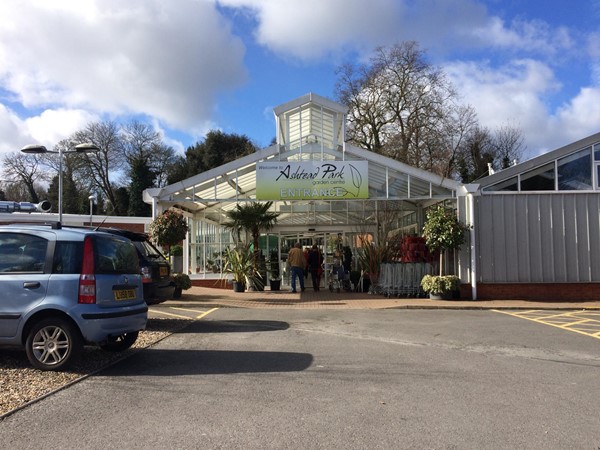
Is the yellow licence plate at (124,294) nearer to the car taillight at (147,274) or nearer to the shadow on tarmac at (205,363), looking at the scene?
the shadow on tarmac at (205,363)

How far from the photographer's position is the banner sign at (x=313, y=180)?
50.7 ft

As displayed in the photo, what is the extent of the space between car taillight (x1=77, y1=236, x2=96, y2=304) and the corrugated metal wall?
11.9 m

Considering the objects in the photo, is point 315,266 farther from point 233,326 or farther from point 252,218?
point 233,326

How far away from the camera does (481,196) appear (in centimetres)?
1527

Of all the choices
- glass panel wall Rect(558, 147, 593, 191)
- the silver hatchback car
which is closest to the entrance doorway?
glass panel wall Rect(558, 147, 593, 191)

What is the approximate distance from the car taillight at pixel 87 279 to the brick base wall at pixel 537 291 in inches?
462

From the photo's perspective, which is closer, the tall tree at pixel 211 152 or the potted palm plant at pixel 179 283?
the potted palm plant at pixel 179 283

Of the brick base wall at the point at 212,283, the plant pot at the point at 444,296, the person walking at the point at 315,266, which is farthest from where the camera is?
the person walking at the point at 315,266

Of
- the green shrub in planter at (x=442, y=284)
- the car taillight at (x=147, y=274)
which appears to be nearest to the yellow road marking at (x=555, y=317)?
the green shrub in planter at (x=442, y=284)

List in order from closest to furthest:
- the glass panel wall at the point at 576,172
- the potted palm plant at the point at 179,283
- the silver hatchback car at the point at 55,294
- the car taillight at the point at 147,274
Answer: the silver hatchback car at the point at 55,294, the car taillight at the point at 147,274, the potted palm plant at the point at 179,283, the glass panel wall at the point at 576,172

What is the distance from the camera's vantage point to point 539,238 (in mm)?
15180

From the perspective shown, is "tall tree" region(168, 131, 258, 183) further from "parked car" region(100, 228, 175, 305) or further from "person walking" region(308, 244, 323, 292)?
"parked car" region(100, 228, 175, 305)

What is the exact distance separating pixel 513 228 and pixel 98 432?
1369 centimetres

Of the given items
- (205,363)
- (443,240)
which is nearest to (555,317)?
(443,240)
